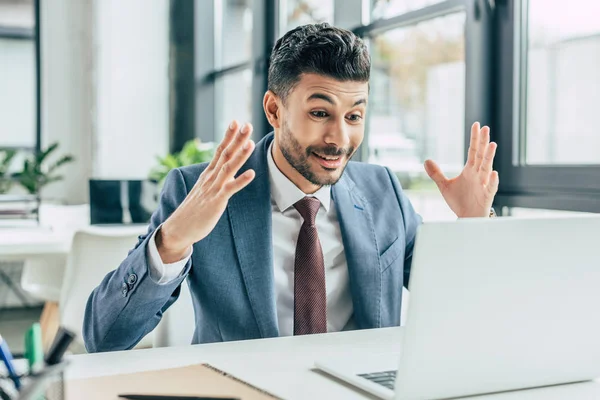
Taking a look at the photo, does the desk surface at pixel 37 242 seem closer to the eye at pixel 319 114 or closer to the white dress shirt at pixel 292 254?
the white dress shirt at pixel 292 254

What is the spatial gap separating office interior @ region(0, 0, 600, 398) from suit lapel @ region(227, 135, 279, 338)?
0.19 m

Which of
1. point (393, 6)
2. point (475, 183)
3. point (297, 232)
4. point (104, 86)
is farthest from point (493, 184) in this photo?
point (104, 86)

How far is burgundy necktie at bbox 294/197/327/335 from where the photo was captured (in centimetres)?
144

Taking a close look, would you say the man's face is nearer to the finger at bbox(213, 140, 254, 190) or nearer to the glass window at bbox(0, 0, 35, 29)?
the finger at bbox(213, 140, 254, 190)

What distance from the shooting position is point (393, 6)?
122 inches

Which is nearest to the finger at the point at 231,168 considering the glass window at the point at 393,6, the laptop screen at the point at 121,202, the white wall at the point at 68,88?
the glass window at the point at 393,6

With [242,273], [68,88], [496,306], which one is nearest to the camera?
[496,306]

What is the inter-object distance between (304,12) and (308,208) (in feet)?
8.90

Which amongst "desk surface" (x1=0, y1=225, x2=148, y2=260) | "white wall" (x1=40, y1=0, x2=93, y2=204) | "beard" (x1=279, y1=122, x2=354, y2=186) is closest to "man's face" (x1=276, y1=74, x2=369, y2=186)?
"beard" (x1=279, y1=122, x2=354, y2=186)

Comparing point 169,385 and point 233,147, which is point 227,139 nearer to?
point 233,147

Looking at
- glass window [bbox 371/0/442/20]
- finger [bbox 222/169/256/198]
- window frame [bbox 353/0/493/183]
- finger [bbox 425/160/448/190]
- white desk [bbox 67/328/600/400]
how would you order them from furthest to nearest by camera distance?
glass window [bbox 371/0/442/20]
window frame [bbox 353/0/493/183]
finger [bbox 425/160/448/190]
finger [bbox 222/169/256/198]
white desk [bbox 67/328/600/400]

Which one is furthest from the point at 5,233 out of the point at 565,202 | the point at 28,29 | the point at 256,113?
the point at 28,29

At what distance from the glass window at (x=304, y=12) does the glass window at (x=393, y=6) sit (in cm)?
36

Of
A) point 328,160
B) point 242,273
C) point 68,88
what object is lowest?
point 242,273
